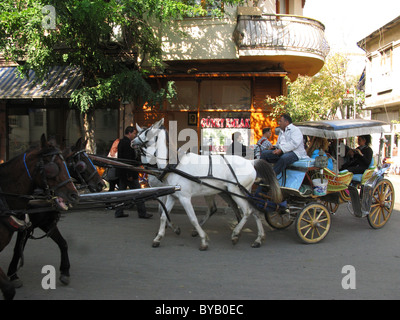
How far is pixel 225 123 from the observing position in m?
13.2

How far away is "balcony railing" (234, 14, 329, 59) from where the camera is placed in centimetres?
1186

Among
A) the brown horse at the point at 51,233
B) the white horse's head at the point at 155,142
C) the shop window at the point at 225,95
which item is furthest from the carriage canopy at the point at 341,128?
the shop window at the point at 225,95

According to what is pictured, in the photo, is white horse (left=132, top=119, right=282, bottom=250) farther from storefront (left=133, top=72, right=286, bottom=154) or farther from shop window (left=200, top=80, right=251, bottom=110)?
shop window (left=200, top=80, right=251, bottom=110)

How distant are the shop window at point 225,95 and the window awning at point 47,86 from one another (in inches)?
180

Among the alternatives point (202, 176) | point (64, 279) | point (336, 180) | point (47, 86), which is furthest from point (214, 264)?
point (47, 86)

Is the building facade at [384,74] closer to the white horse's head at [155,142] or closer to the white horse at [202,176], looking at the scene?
the white horse at [202,176]

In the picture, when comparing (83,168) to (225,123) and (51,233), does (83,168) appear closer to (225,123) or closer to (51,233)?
(51,233)

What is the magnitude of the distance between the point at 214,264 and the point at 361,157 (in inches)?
172

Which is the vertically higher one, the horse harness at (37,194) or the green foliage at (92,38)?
the green foliage at (92,38)

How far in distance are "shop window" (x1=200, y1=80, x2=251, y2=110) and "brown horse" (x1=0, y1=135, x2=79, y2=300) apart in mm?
9759

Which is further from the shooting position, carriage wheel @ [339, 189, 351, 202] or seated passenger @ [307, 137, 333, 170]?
carriage wheel @ [339, 189, 351, 202]

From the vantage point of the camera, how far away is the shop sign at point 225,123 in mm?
13133

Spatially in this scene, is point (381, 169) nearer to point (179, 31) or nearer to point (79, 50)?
point (179, 31)

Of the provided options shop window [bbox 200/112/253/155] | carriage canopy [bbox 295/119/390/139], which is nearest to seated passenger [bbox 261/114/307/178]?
carriage canopy [bbox 295/119/390/139]
